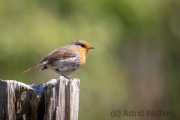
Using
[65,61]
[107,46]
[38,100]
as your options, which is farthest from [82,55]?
[107,46]

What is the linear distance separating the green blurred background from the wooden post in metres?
7.18

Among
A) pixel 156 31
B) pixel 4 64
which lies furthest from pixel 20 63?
pixel 156 31

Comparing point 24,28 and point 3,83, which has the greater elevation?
point 24,28

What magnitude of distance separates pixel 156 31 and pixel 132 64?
1.43 meters

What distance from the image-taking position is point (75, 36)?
13305mm

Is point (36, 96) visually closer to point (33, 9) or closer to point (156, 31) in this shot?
point (33, 9)

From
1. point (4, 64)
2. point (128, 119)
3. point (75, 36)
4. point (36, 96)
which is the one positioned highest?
point (75, 36)

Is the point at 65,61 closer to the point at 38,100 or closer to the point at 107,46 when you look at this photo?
the point at 38,100

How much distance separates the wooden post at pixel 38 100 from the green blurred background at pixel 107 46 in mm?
7184

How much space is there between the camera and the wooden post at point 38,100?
474cm

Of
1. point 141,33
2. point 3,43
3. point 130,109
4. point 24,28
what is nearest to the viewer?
point 3,43

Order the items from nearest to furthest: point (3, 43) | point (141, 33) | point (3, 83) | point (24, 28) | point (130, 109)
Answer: point (3, 83) → point (3, 43) → point (24, 28) → point (130, 109) → point (141, 33)

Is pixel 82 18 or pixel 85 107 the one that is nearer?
pixel 85 107

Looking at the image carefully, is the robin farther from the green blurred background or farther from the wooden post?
the wooden post
